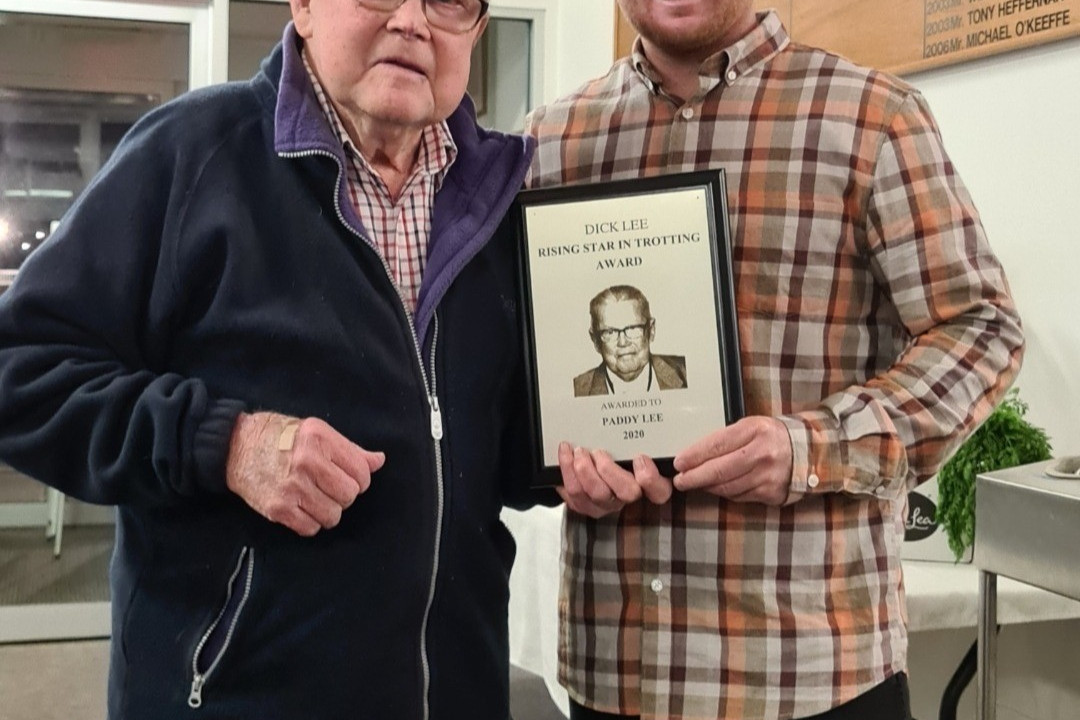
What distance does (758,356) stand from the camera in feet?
3.79

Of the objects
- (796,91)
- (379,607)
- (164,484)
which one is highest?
(796,91)

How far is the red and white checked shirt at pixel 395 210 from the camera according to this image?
1.05 m

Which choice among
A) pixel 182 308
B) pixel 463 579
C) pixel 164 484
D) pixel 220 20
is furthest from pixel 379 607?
pixel 220 20

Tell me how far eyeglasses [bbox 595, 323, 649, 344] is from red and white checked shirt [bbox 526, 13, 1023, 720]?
0.13 meters

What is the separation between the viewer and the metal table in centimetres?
139

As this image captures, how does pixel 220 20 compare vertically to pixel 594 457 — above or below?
above

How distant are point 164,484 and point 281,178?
0.30m

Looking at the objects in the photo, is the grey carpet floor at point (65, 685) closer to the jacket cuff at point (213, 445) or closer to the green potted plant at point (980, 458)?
the green potted plant at point (980, 458)

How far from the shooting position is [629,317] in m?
1.11

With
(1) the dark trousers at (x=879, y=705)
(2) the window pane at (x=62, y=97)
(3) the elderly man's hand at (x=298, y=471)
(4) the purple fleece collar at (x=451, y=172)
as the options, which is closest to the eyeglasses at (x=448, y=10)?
(4) the purple fleece collar at (x=451, y=172)

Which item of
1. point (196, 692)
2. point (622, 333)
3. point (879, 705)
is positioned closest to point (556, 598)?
point (879, 705)

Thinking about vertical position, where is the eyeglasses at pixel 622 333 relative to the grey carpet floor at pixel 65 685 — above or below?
above

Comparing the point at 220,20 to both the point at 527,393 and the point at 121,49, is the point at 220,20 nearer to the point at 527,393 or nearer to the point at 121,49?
the point at 121,49

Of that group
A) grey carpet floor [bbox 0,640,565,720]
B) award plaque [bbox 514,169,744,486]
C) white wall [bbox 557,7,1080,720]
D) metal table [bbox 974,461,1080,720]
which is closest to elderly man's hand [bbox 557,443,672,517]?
award plaque [bbox 514,169,744,486]
